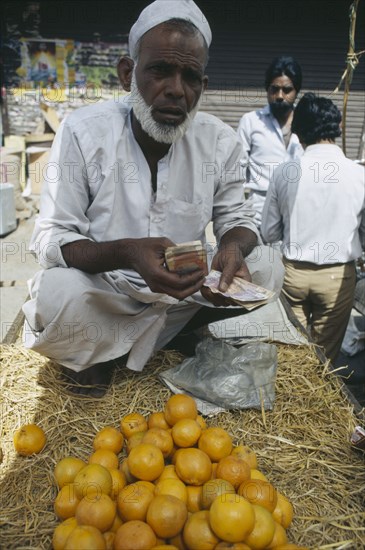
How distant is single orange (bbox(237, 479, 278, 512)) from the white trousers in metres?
0.97

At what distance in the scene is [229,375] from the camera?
2.50 m

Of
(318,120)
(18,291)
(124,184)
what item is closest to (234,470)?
(124,184)

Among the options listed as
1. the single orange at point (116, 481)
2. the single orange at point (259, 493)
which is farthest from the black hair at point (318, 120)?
the single orange at point (116, 481)

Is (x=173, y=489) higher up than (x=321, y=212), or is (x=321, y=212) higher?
(x=321, y=212)

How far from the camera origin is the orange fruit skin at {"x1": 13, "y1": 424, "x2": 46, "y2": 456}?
2045 millimetres

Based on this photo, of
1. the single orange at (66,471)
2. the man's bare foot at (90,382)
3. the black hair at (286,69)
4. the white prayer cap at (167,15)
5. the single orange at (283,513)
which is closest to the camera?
the single orange at (283,513)

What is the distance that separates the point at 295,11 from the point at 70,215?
26.7ft

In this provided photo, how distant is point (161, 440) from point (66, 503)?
43 cm

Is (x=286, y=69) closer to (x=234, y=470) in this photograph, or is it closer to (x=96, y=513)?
(x=234, y=470)

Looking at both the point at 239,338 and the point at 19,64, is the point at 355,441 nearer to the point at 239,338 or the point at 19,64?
the point at 239,338

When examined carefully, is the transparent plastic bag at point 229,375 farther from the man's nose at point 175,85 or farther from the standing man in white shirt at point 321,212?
the man's nose at point 175,85

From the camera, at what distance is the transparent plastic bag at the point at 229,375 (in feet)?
7.95

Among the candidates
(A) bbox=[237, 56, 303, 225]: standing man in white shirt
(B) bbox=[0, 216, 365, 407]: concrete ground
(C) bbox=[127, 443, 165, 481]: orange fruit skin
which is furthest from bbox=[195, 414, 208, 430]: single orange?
(A) bbox=[237, 56, 303, 225]: standing man in white shirt

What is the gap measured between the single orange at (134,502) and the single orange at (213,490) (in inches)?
7.5
